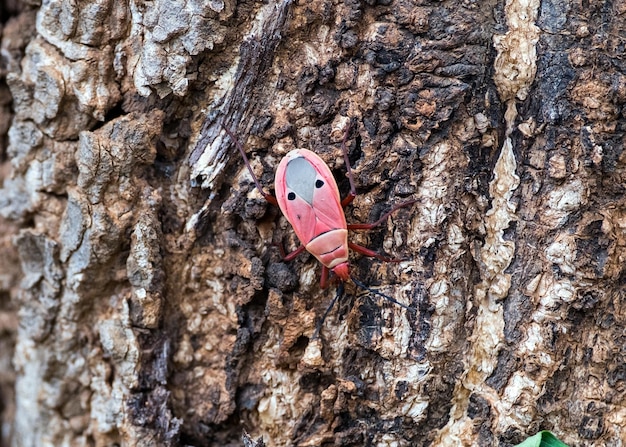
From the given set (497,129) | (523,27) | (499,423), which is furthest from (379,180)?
(499,423)

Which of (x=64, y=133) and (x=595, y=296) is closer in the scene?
(x=595, y=296)

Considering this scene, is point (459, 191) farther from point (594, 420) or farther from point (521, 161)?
point (594, 420)

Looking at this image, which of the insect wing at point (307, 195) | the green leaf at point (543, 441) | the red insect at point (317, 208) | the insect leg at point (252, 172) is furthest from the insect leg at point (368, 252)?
the green leaf at point (543, 441)

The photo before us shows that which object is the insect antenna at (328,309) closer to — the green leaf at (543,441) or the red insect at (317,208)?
the red insect at (317,208)

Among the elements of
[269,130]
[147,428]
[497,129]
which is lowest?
[147,428]

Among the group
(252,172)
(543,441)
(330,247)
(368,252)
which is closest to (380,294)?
(368,252)

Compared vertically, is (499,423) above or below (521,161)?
below

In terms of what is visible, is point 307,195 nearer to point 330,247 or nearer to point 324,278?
point 330,247
